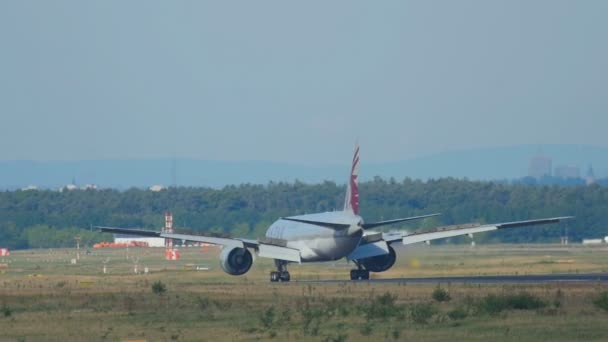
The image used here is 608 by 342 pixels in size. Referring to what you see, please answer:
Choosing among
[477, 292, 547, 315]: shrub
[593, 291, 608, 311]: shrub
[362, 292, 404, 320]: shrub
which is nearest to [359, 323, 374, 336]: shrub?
[362, 292, 404, 320]: shrub

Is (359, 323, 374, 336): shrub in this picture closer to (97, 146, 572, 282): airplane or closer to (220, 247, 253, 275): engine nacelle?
(97, 146, 572, 282): airplane

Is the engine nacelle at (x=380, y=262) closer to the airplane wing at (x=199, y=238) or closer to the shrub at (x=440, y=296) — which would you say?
the airplane wing at (x=199, y=238)

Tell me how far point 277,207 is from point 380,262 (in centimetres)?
8514

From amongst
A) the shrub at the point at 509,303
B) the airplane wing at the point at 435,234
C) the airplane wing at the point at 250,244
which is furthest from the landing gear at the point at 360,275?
the shrub at the point at 509,303

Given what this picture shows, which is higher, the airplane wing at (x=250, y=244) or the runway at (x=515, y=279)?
the airplane wing at (x=250, y=244)

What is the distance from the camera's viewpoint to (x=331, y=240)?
74.3 m

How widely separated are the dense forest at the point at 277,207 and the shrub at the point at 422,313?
6426 centimetres

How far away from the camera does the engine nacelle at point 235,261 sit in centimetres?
7631

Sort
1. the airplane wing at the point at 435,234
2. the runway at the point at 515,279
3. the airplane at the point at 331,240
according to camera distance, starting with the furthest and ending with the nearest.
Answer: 1. the airplane wing at the point at 435,234
2. the airplane at the point at 331,240
3. the runway at the point at 515,279

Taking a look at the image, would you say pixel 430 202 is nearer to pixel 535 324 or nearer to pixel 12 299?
pixel 12 299

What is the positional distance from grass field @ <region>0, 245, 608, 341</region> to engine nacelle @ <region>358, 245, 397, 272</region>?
4.87 feet

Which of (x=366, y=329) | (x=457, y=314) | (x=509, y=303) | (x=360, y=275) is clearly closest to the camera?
(x=366, y=329)

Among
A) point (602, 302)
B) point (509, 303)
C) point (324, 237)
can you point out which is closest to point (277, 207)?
point (324, 237)

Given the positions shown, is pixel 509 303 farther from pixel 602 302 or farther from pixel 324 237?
pixel 324 237
